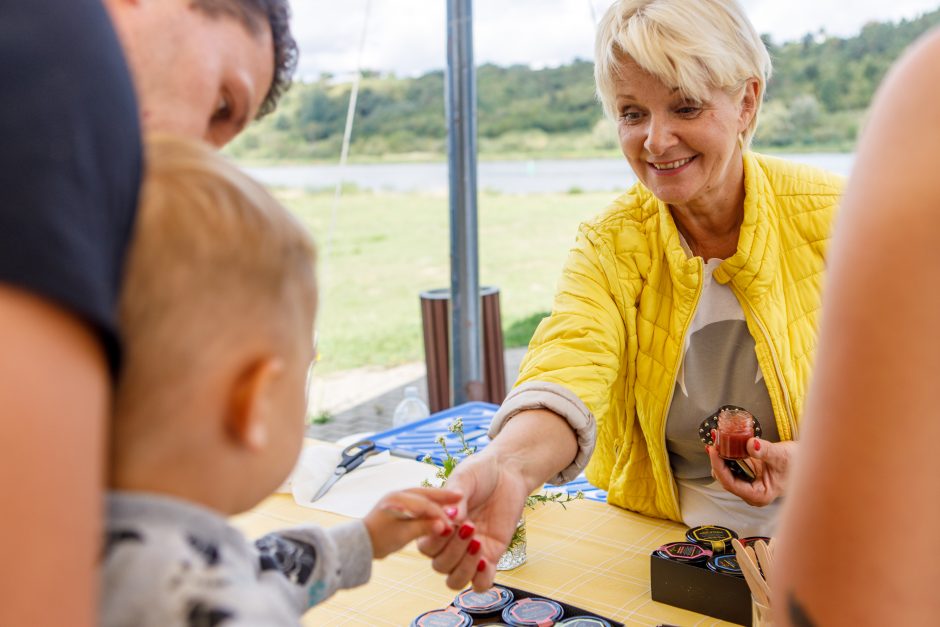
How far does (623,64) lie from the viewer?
6.36ft

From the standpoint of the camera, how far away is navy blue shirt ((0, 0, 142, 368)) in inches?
18.3

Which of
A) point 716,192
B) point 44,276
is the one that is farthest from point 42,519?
point 716,192

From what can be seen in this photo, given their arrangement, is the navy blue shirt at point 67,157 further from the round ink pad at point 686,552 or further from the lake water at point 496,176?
the lake water at point 496,176

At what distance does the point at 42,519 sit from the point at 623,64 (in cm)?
170

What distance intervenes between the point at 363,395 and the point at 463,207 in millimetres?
4257

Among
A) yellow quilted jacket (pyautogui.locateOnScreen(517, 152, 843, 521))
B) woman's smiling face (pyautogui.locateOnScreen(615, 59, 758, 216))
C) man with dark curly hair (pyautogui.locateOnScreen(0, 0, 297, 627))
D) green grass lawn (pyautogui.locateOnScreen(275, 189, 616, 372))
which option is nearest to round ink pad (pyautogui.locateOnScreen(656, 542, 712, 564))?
yellow quilted jacket (pyautogui.locateOnScreen(517, 152, 843, 521))

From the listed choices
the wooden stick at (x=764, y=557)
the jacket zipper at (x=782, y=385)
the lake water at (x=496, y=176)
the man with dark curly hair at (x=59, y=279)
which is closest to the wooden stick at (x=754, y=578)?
the wooden stick at (x=764, y=557)

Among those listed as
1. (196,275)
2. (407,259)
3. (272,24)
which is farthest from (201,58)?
(407,259)

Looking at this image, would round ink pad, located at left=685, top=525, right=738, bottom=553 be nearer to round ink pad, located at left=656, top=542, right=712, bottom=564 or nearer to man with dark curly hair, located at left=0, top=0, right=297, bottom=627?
round ink pad, located at left=656, top=542, right=712, bottom=564

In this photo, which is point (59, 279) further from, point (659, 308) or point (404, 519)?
point (659, 308)

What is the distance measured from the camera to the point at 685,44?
185cm

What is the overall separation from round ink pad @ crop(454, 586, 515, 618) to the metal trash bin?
9.26 feet

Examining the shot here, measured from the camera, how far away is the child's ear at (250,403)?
60 cm

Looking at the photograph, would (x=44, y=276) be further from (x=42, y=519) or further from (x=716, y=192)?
(x=716, y=192)
